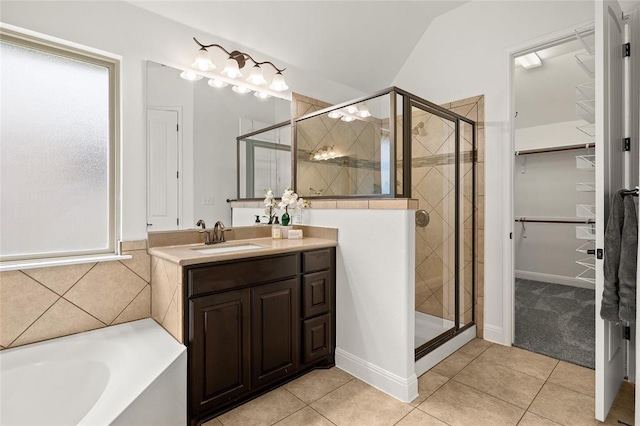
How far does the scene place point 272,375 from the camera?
1944mm

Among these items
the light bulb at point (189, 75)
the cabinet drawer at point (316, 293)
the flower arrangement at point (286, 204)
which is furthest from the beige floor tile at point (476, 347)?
the light bulb at point (189, 75)

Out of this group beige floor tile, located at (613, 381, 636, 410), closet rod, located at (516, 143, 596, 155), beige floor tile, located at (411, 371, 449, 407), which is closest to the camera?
beige floor tile, located at (613, 381, 636, 410)

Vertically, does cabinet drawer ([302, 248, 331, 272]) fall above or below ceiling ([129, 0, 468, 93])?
below

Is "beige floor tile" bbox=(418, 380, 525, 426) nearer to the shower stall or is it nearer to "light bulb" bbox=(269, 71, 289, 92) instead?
the shower stall

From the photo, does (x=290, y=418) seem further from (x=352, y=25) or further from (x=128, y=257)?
(x=352, y=25)

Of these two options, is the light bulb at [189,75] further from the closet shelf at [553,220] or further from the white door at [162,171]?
the closet shelf at [553,220]

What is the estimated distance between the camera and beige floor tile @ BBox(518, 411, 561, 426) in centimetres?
169

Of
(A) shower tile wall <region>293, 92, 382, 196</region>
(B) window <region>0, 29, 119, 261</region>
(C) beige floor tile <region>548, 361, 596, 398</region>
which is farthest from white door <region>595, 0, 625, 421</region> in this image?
(B) window <region>0, 29, 119, 261</region>

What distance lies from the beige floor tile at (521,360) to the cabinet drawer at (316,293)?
131cm

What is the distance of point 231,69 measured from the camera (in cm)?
239

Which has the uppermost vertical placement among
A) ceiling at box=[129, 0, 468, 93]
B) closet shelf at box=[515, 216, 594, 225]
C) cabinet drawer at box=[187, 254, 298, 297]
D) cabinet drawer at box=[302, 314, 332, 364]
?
ceiling at box=[129, 0, 468, 93]

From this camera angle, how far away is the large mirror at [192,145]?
2074mm

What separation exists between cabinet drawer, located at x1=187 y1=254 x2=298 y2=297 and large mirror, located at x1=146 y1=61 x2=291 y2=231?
65 centimetres

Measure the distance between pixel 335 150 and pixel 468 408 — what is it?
2059 millimetres
